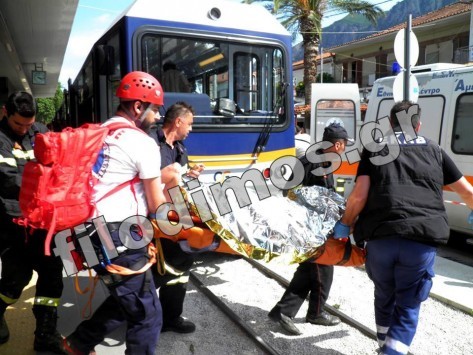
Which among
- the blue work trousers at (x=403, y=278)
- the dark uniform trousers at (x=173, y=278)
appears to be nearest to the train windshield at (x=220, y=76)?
Result: the dark uniform trousers at (x=173, y=278)

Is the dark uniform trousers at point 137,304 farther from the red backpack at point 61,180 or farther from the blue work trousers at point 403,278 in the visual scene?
the blue work trousers at point 403,278

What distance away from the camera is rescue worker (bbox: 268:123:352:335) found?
352 centimetres

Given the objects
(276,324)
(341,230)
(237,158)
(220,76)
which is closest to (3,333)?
(276,324)

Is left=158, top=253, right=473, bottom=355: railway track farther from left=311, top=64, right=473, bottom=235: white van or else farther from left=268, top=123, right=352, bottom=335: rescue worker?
left=311, top=64, right=473, bottom=235: white van

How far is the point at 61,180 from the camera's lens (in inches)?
86.4

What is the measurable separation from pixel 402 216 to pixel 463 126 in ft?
13.8

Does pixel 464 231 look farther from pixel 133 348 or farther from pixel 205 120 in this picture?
pixel 133 348

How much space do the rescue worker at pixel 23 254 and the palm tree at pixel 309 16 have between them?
14360 millimetres

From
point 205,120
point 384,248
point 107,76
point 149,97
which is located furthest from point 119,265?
point 107,76

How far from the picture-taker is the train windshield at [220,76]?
474 centimetres

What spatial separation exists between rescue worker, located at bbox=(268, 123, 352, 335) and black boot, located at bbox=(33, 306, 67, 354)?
1709 millimetres

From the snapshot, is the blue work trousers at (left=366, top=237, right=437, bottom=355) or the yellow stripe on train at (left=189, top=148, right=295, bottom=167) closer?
the blue work trousers at (left=366, top=237, right=437, bottom=355)

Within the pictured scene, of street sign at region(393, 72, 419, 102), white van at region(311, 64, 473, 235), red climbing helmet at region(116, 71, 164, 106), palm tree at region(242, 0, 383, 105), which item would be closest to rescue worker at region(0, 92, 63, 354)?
red climbing helmet at region(116, 71, 164, 106)

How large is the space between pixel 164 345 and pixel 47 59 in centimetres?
1855
